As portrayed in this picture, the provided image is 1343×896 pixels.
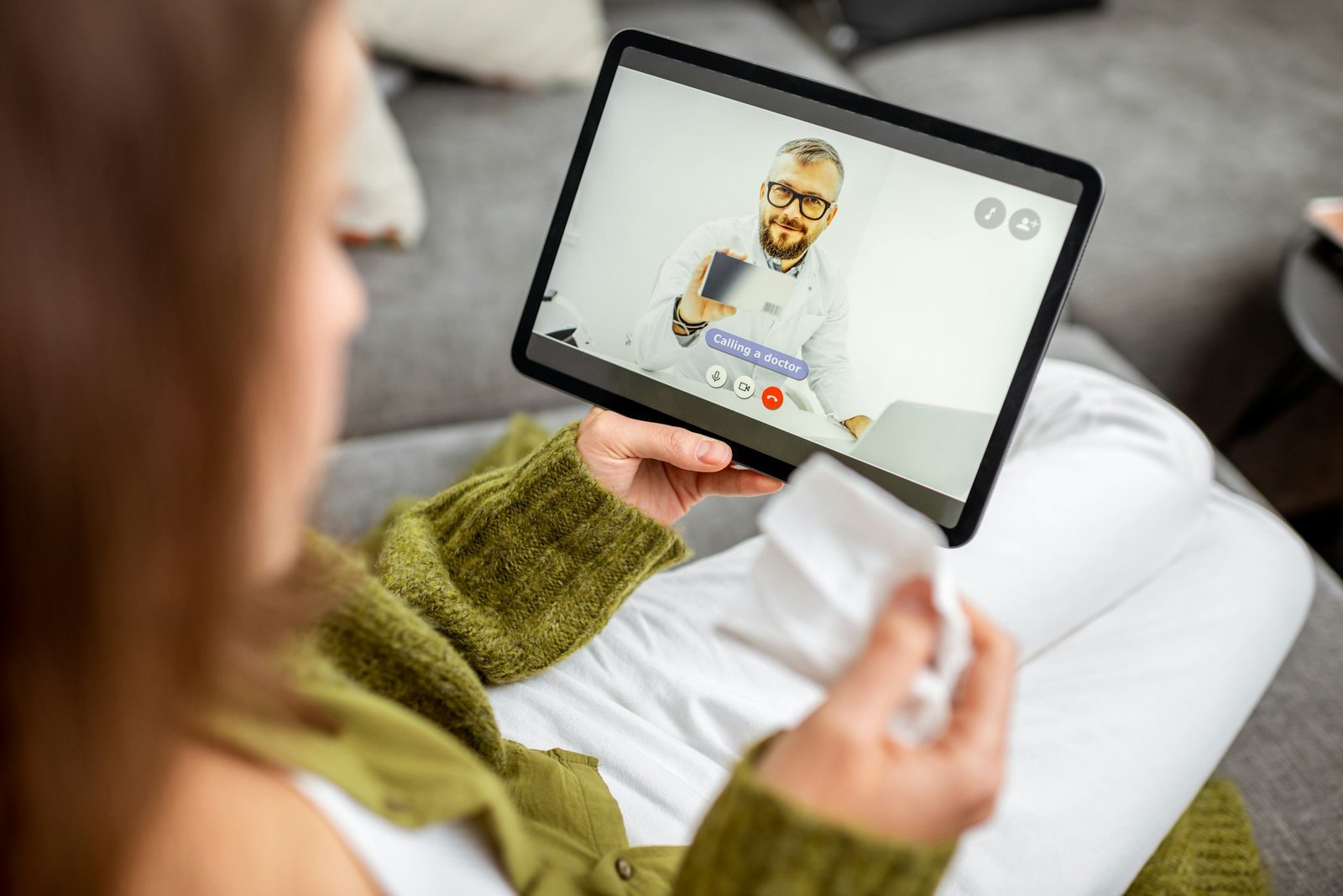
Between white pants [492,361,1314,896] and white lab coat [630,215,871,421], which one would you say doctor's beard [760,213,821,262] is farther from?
white pants [492,361,1314,896]

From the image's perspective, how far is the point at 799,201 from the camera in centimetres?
68

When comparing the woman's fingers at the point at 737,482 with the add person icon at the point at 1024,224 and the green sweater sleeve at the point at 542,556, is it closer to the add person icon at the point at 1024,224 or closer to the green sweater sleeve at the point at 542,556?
the green sweater sleeve at the point at 542,556

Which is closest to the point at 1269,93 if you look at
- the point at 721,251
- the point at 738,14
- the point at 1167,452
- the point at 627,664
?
the point at 738,14

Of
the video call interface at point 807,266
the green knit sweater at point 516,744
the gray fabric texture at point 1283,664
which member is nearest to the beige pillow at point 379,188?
the gray fabric texture at point 1283,664

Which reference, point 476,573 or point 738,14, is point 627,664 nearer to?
point 476,573

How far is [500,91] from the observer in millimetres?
1562

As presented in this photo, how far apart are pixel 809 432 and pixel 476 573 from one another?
0.28m

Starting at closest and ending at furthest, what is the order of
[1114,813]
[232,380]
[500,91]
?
[232,380], [1114,813], [500,91]

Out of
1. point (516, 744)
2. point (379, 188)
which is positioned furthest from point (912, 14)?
point (516, 744)

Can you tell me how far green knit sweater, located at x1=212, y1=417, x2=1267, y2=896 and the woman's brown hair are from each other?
0.23ft

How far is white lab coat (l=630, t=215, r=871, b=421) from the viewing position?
679 millimetres

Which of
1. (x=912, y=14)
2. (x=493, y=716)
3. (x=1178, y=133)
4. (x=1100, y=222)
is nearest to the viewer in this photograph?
(x=493, y=716)

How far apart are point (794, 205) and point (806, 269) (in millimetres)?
49

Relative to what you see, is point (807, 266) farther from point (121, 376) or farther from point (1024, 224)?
point (121, 376)
